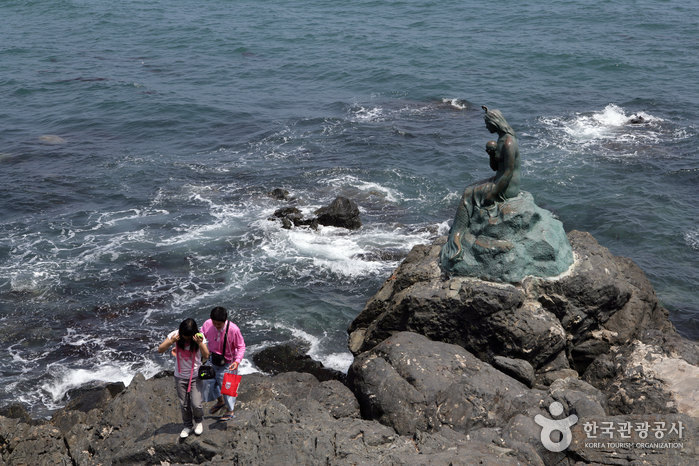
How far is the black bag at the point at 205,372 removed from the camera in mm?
9066

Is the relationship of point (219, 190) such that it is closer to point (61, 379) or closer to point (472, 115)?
point (61, 379)

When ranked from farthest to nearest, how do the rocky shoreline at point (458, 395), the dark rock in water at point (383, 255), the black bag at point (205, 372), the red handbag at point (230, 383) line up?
1. the dark rock in water at point (383, 255)
2. the red handbag at point (230, 383)
3. the black bag at point (205, 372)
4. the rocky shoreline at point (458, 395)

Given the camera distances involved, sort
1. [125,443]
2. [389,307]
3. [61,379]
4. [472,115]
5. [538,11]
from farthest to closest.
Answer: [538,11] → [472,115] → [61,379] → [389,307] → [125,443]

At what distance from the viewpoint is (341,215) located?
72.6ft

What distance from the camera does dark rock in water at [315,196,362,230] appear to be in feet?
72.6

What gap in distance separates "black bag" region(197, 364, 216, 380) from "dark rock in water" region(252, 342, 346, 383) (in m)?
6.26

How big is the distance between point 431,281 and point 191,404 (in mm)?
5515

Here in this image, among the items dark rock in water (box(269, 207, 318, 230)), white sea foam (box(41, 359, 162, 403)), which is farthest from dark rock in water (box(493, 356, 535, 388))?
dark rock in water (box(269, 207, 318, 230))

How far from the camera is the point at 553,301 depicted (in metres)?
12.4

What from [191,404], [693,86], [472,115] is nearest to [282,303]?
[191,404]

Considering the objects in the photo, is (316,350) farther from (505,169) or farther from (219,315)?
(219,315)

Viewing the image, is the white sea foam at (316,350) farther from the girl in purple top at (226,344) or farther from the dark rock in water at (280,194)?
the dark rock in water at (280,194)

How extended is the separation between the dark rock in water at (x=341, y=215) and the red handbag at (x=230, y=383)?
1299cm

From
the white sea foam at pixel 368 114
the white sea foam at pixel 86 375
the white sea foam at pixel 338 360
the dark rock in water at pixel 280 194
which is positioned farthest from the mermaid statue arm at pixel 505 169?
the white sea foam at pixel 368 114
